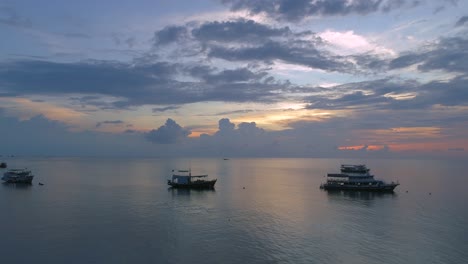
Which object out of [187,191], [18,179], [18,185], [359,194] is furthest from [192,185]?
[18,179]

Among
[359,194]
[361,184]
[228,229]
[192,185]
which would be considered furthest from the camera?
[192,185]

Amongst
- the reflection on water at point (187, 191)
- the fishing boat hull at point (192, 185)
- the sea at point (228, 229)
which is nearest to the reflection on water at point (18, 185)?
the sea at point (228, 229)

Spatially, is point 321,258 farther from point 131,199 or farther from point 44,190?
point 44,190

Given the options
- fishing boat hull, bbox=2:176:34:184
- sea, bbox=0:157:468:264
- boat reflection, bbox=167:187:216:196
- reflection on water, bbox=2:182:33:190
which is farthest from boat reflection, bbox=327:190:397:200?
fishing boat hull, bbox=2:176:34:184

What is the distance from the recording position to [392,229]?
66.0 meters

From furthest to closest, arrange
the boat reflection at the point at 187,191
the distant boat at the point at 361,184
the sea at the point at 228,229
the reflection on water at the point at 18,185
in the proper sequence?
the reflection on water at the point at 18,185 < the distant boat at the point at 361,184 < the boat reflection at the point at 187,191 < the sea at the point at 228,229

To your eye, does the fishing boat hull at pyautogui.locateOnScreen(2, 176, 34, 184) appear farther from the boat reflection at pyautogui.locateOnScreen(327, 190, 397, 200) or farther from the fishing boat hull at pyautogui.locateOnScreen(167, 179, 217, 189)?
Result: the boat reflection at pyautogui.locateOnScreen(327, 190, 397, 200)

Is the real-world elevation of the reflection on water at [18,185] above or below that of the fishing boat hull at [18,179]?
below

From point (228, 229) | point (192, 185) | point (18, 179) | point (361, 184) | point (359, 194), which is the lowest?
point (359, 194)

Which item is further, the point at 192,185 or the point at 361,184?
the point at 192,185

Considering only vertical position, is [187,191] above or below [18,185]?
below

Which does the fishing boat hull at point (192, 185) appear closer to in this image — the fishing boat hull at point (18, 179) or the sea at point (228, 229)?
the sea at point (228, 229)

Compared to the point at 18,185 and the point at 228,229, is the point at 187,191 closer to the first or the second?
the point at 228,229

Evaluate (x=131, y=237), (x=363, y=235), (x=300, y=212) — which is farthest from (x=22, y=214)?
(x=363, y=235)
